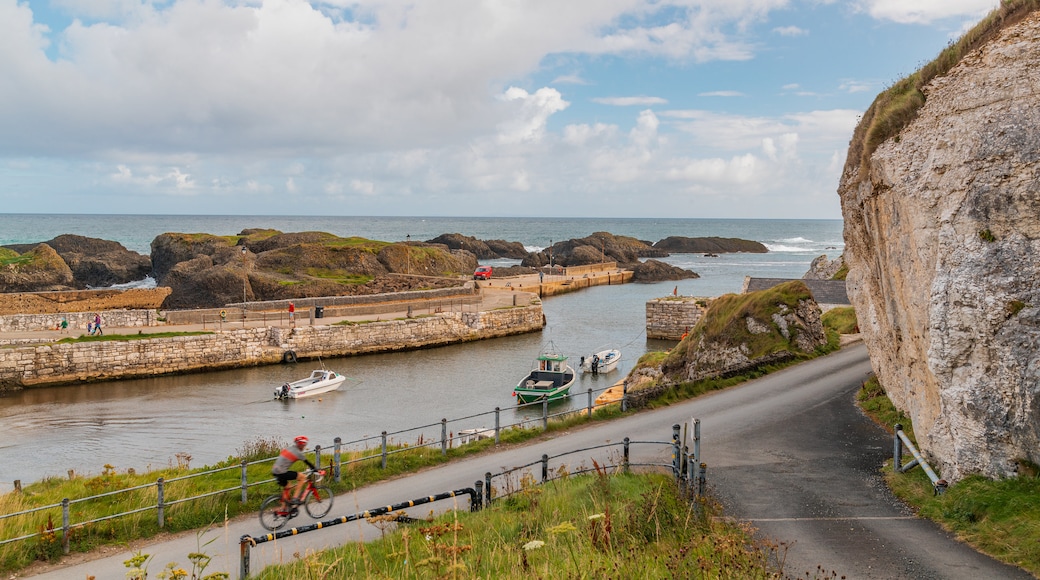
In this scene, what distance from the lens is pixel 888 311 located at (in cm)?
1347

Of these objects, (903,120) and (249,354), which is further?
(249,354)

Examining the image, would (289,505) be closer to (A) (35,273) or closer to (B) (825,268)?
(B) (825,268)

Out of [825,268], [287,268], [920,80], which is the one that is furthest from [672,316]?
[920,80]

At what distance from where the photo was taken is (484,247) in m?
137

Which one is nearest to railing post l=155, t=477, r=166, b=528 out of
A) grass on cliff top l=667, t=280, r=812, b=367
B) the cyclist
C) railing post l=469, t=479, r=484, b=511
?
the cyclist

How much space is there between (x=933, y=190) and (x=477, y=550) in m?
8.26

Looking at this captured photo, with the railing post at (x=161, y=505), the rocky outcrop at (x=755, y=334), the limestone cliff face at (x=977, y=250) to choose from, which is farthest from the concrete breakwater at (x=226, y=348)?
the limestone cliff face at (x=977, y=250)

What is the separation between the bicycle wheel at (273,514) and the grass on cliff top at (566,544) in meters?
1.86

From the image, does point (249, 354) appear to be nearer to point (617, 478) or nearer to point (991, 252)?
point (617, 478)

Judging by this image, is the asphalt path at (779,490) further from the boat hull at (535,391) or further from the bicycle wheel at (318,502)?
the boat hull at (535,391)

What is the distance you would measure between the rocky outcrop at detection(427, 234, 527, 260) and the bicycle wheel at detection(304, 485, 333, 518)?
118 metres

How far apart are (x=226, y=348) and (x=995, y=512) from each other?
1477 inches

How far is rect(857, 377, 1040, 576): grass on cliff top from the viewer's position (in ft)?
28.4

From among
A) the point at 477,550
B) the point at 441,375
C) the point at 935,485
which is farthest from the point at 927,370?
the point at 441,375
